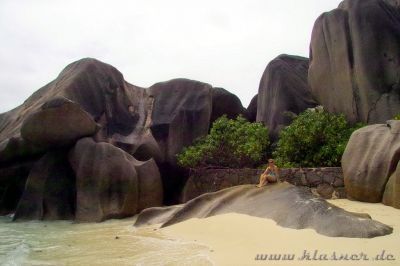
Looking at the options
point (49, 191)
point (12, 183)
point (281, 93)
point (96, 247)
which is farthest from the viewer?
point (281, 93)

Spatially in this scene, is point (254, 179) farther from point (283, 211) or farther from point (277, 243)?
point (277, 243)

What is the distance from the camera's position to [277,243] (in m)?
5.30

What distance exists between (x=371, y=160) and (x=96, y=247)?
17.9 feet

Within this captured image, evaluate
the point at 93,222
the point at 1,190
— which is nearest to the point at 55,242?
the point at 93,222

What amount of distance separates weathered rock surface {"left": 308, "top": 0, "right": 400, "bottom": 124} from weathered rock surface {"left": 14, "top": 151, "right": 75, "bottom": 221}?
8.24m

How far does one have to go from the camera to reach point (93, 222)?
36.7ft

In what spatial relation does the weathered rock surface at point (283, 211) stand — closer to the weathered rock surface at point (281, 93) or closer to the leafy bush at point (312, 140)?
the leafy bush at point (312, 140)

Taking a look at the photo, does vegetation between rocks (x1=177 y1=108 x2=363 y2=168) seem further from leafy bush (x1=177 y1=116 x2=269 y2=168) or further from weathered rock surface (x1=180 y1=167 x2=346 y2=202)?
weathered rock surface (x1=180 y1=167 x2=346 y2=202)

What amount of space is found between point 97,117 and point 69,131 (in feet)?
8.95

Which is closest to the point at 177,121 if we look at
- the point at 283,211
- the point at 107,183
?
the point at 107,183

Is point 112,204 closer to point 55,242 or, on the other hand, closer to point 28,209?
point 28,209

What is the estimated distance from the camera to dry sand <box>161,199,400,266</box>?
4.37 m

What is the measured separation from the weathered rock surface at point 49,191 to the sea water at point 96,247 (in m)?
1.99

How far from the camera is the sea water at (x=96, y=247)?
5484 mm
